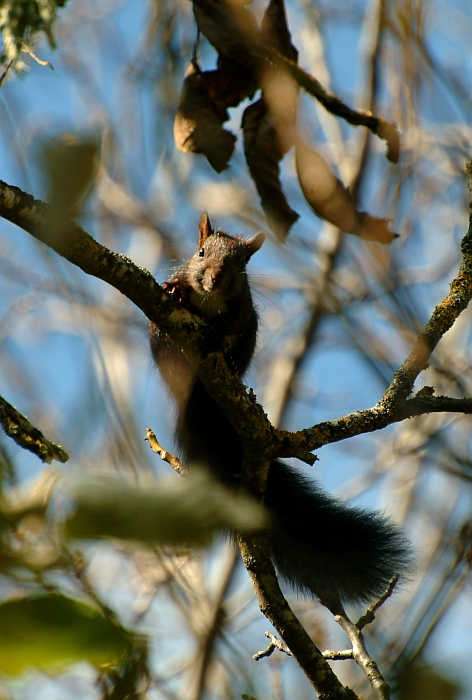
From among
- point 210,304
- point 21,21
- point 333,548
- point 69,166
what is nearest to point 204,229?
point 210,304

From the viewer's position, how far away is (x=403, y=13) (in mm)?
2330

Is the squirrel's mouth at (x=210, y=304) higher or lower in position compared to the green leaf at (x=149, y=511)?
higher

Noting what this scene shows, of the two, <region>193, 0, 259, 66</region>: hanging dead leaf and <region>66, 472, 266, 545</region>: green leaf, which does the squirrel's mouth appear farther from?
<region>66, 472, 266, 545</region>: green leaf

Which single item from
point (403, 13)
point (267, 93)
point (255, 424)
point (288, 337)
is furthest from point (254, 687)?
point (288, 337)

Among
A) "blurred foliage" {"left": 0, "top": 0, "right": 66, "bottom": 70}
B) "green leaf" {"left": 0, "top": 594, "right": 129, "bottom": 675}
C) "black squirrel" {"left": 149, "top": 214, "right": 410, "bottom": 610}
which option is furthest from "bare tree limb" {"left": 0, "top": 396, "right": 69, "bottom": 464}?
"black squirrel" {"left": 149, "top": 214, "right": 410, "bottom": 610}

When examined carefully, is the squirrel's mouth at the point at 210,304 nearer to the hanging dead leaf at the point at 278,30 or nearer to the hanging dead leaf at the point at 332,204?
the hanging dead leaf at the point at 332,204

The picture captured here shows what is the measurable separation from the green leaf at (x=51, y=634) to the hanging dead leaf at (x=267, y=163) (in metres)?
2.31

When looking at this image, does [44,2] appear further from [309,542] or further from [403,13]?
[309,542]

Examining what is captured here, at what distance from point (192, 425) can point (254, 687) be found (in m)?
2.62

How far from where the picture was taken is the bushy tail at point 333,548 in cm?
272

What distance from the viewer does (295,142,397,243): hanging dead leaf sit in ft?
8.49

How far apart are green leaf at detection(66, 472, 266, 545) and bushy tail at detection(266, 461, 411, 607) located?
2.25 metres

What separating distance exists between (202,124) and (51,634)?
2.52 metres

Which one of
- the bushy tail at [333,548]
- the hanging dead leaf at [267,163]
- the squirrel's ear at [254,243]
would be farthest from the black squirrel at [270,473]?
the hanging dead leaf at [267,163]
